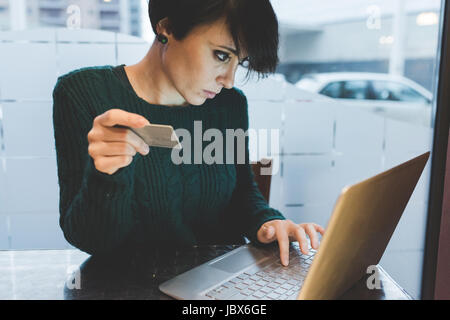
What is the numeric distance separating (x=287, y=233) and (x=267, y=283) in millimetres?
194

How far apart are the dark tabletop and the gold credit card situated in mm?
257

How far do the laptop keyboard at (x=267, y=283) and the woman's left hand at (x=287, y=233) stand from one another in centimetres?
4

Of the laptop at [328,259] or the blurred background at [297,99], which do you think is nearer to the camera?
the laptop at [328,259]

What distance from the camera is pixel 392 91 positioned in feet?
7.52

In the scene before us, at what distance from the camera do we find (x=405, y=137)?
6.59 ft

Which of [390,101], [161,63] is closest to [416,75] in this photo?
[390,101]

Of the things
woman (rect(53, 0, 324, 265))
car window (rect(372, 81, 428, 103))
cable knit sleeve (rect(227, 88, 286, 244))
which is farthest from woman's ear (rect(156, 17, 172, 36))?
car window (rect(372, 81, 428, 103))

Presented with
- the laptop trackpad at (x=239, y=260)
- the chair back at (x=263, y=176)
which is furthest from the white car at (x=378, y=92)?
the laptop trackpad at (x=239, y=260)

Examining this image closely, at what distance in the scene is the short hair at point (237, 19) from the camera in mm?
821

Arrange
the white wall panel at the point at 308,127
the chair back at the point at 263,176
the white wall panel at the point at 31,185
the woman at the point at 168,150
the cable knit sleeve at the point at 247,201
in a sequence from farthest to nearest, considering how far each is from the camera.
→ the white wall panel at the point at 308,127 < the white wall panel at the point at 31,185 < the chair back at the point at 263,176 < the cable knit sleeve at the point at 247,201 < the woman at the point at 168,150

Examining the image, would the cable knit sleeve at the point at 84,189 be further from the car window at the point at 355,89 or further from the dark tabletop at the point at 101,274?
the car window at the point at 355,89

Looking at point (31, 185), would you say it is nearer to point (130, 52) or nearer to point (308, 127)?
point (130, 52)

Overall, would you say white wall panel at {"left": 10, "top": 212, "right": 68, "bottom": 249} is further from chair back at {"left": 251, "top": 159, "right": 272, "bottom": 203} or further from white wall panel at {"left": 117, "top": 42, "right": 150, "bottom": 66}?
chair back at {"left": 251, "top": 159, "right": 272, "bottom": 203}

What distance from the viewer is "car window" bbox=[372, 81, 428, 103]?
2.18 meters
